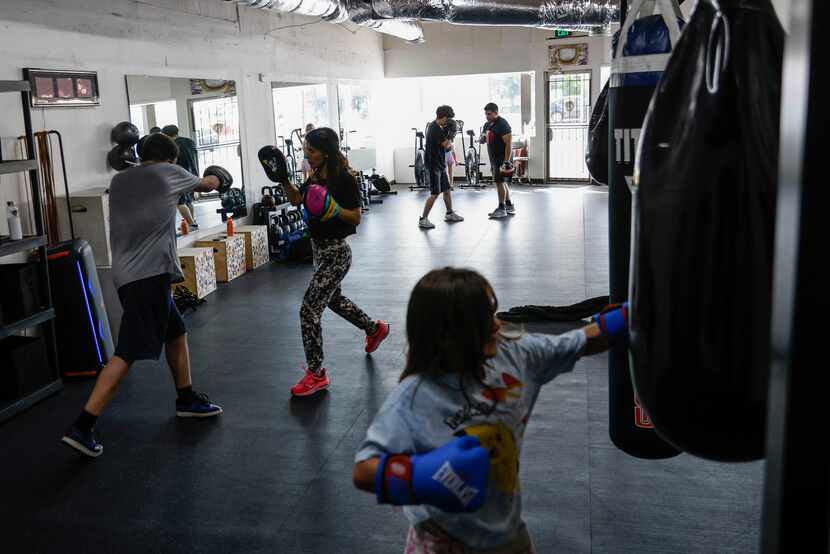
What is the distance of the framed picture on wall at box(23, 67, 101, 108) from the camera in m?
5.59

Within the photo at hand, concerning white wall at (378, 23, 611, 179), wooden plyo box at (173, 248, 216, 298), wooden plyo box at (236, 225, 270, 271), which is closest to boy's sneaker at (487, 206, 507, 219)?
wooden plyo box at (236, 225, 270, 271)

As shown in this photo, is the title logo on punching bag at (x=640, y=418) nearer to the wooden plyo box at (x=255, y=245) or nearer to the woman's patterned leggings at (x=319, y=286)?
the woman's patterned leggings at (x=319, y=286)

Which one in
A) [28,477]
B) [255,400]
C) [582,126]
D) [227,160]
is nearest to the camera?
[28,477]

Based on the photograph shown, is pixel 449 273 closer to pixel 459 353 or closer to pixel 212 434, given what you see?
pixel 459 353

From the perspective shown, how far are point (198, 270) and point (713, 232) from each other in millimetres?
6152

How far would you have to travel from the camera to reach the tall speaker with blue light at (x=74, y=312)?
16.1 feet

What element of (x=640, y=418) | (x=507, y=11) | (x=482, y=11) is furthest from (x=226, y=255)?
(x=640, y=418)

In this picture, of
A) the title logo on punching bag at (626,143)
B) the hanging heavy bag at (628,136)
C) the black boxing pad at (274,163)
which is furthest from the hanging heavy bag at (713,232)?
the black boxing pad at (274,163)

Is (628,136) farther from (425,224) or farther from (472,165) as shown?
(472,165)

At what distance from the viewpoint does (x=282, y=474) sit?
3535 millimetres

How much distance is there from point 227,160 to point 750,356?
811 cm

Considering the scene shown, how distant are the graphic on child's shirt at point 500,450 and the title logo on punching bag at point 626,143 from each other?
937 millimetres

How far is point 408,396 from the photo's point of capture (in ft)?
5.09

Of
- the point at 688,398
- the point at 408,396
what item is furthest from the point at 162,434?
the point at 688,398
